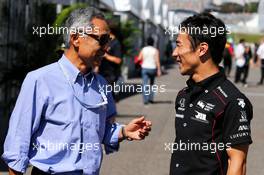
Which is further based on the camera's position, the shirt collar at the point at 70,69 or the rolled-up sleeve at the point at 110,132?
A: the rolled-up sleeve at the point at 110,132

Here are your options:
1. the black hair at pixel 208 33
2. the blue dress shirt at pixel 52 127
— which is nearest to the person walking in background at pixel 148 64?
the black hair at pixel 208 33

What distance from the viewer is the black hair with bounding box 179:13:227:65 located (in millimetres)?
3990

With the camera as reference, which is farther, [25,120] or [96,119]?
[96,119]

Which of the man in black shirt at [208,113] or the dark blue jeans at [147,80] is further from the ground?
the man in black shirt at [208,113]

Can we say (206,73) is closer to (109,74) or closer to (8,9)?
(109,74)

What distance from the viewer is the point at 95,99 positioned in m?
4.06

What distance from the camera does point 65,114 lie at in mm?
3912

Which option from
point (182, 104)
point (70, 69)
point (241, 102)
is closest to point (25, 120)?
point (70, 69)

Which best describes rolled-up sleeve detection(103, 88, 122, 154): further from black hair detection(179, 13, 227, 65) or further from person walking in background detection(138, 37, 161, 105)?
person walking in background detection(138, 37, 161, 105)

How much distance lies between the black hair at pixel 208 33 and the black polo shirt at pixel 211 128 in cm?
14

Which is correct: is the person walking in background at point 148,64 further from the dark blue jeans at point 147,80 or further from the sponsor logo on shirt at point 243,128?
the sponsor logo on shirt at point 243,128

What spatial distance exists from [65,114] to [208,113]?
0.77m

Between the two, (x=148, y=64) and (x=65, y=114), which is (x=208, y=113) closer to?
(x=65, y=114)

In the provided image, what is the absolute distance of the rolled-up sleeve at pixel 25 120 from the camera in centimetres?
385
